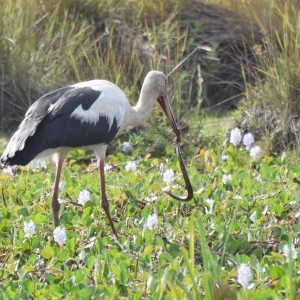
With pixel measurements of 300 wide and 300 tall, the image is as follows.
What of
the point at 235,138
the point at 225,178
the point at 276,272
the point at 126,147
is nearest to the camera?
the point at 276,272

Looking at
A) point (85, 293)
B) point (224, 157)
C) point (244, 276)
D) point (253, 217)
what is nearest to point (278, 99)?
point (224, 157)

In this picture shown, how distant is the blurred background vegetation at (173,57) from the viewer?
330 inches

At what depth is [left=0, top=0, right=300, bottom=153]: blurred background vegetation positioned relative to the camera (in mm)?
8383

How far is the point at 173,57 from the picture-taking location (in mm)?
10102

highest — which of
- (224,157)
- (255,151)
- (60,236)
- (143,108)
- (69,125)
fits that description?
(69,125)

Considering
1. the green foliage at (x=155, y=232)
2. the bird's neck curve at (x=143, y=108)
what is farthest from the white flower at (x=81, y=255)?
the bird's neck curve at (x=143, y=108)

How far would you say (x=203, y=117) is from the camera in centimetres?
877

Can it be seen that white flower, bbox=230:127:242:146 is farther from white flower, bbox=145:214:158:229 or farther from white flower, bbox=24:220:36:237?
white flower, bbox=24:220:36:237

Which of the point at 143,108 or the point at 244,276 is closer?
the point at 244,276

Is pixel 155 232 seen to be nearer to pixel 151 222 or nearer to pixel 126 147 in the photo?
pixel 151 222

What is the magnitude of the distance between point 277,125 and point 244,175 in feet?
4.31

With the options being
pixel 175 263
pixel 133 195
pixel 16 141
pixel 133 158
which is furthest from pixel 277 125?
pixel 175 263

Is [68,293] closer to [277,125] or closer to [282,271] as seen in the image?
[282,271]

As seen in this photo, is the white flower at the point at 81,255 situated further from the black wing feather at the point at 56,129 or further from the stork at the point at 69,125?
the black wing feather at the point at 56,129
